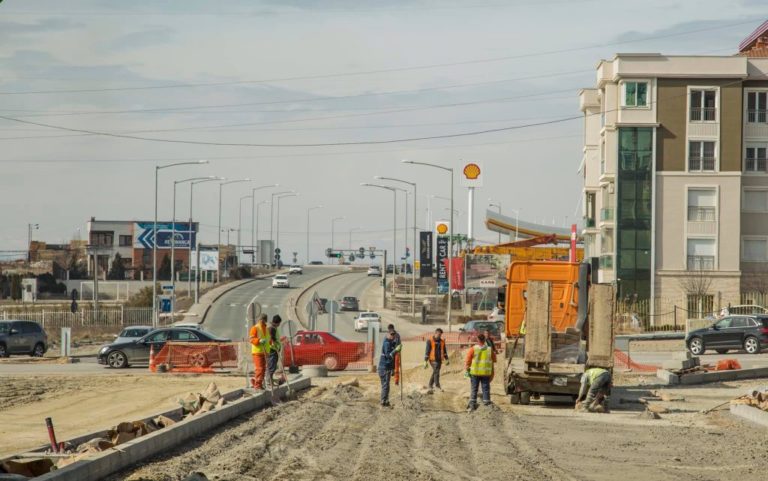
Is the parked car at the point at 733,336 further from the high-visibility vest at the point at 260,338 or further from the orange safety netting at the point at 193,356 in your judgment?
the high-visibility vest at the point at 260,338

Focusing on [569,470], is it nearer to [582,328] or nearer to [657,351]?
[582,328]

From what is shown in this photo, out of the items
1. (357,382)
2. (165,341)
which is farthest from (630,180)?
(357,382)

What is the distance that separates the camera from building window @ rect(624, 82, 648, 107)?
66.4m

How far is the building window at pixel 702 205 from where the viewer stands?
6638cm

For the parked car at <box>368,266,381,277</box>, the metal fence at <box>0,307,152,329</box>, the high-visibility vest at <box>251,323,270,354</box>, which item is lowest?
the metal fence at <box>0,307,152,329</box>

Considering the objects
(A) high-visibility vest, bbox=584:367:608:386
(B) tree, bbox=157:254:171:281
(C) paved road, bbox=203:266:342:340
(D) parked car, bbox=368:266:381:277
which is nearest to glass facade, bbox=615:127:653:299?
(C) paved road, bbox=203:266:342:340

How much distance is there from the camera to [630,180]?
67188mm

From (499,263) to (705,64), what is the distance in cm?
7111

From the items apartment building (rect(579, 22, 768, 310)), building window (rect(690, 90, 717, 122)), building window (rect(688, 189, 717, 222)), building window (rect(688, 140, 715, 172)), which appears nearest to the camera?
apartment building (rect(579, 22, 768, 310))

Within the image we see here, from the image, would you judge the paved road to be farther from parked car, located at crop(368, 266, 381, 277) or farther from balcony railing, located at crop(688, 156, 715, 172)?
balcony railing, located at crop(688, 156, 715, 172)

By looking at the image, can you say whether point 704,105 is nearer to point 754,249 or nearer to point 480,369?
point 754,249

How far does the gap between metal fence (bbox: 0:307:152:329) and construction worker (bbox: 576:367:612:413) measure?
48.8m

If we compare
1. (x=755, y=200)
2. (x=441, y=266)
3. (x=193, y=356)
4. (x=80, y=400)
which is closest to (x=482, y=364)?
(x=80, y=400)

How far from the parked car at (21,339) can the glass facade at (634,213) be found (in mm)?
33245
